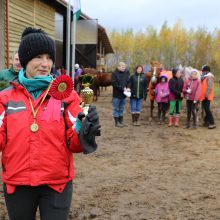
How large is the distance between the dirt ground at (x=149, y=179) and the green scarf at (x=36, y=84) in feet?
7.38

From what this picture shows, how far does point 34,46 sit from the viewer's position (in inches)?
89.5

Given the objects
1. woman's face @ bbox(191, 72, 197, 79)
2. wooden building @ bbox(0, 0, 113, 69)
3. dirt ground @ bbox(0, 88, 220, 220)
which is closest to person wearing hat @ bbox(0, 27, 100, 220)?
dirt ground @ bbox(0, 88, 220, 220)

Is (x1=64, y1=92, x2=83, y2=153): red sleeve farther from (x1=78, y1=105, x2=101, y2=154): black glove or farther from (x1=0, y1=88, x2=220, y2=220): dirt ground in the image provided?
(x1=0, y1=88, x2=220, y2=220): dirt ground

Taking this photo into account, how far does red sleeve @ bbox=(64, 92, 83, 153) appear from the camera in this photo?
7.08 ft

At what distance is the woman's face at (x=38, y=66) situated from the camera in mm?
2281

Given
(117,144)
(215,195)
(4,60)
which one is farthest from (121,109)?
(215,195)

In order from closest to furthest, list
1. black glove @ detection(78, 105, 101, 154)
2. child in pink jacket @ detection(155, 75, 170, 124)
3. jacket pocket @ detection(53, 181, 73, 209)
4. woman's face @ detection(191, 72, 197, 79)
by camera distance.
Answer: black glove @ detection(78, 105, 101, 154) < jacket pocket @ detection(53, 181, 73, 209) < woman's face @ detection(191, 72, 197, 79) < child in pink jacket @ detection(155, 75, 170, 124)

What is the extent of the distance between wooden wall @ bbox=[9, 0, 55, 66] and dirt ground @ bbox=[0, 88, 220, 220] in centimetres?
376

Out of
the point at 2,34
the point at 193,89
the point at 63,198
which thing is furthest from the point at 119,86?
the point at 63,198

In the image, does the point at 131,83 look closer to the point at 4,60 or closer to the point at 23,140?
the point at 4,60

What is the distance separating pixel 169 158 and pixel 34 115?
201 inches

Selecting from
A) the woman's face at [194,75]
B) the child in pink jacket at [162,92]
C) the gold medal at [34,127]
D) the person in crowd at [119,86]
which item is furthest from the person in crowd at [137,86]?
the gold medal at [34,127]

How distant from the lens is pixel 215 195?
4914 millimetres

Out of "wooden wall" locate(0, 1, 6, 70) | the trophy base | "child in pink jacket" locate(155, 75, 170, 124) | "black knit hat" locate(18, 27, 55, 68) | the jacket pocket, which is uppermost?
"wooden wall" locate(0, 1, 6, 70)
